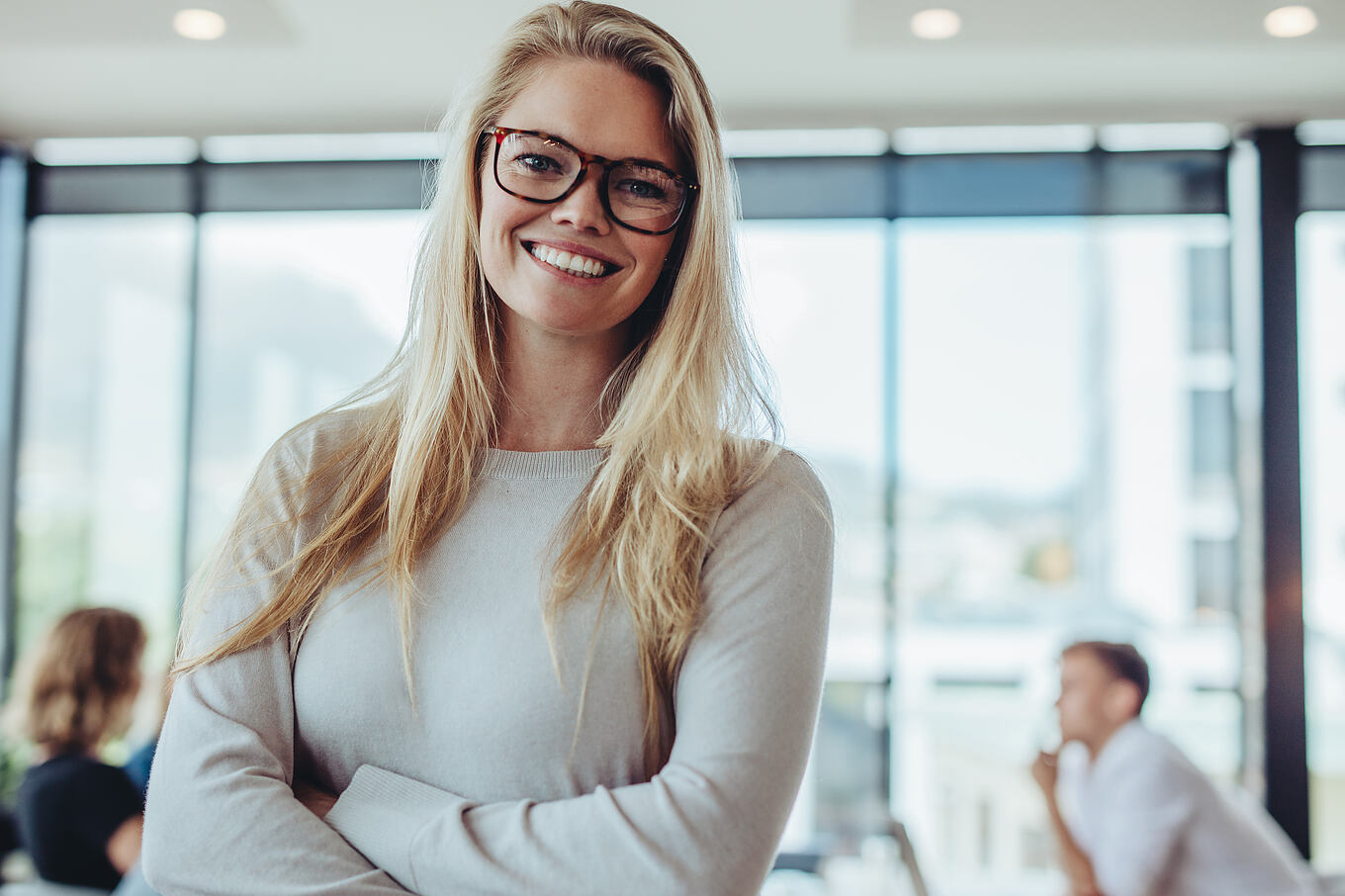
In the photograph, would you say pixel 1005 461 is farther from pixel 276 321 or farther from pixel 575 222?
pixel 575 222

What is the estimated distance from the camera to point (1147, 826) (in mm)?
2775

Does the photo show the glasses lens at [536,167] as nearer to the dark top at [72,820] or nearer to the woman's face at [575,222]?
the woman's face at [575,222]

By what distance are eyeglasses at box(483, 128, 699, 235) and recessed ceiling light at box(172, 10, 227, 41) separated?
2.95 m

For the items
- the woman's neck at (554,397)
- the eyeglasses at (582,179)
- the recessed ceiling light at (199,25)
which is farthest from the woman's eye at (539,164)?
the recessed ceiling light at (199,25)

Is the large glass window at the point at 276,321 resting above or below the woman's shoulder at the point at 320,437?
above

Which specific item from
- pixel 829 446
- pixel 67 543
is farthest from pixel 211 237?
pixel 829 446

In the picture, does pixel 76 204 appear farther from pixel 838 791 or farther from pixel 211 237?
pixel 838 791

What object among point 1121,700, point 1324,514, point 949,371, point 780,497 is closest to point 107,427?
point 949,371

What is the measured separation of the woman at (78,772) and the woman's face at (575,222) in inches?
86.1

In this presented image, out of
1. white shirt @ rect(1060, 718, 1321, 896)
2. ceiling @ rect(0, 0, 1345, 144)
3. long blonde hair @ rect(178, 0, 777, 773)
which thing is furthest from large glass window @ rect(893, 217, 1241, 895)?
long blonde hair @ rect(178, 0, 777, 773)

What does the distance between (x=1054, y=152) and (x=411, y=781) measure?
13.1ft

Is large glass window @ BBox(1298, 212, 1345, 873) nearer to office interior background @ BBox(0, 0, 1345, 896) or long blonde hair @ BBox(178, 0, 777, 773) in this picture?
office interior background @ BBox(0, 0, 1345, 896)

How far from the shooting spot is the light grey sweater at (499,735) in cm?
89

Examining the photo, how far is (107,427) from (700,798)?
440 centimetres
